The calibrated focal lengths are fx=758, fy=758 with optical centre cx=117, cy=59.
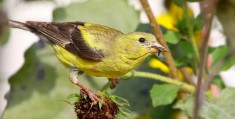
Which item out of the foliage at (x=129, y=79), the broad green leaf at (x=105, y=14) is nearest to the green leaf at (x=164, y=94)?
the foliage at (x=129, y=79)

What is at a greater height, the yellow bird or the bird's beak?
the bird's beak

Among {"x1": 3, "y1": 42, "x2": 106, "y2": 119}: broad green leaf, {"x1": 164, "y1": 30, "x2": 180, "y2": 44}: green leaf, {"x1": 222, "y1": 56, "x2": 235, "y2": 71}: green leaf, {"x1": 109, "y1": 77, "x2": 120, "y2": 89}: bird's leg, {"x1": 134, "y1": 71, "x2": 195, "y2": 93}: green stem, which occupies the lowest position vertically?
{"x1": 3, "y1": 42, "x2": 106, "y2": 119}: broad green leaf

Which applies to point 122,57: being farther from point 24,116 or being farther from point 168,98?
point 24,116

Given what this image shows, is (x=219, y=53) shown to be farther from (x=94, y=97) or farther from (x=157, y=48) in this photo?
(x=94, y=97)

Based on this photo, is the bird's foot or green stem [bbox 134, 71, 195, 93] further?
green stem [bbox 134, 71, 195, 93]

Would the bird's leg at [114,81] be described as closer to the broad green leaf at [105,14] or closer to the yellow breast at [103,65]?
the yellow breast at [103,65]

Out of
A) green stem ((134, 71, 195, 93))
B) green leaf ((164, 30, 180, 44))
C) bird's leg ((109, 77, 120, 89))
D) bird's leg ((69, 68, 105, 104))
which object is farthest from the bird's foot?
green leaf ((164, 30, 180, 44))

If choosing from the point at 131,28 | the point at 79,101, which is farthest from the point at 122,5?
the point at 79,101

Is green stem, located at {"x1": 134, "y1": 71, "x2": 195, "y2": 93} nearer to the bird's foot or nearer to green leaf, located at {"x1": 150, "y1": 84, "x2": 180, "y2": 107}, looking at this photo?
green leaf, located at {"x1": 150, "y1": 84, "x2": 180, "y2": 107}
